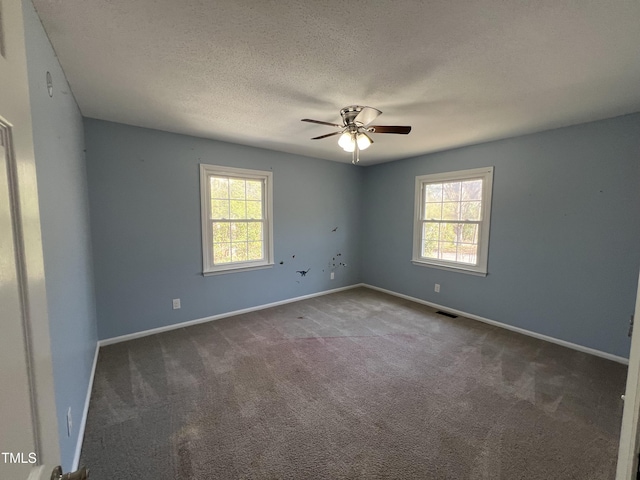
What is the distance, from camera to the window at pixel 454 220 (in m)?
3.63

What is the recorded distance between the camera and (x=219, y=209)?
12.1ft

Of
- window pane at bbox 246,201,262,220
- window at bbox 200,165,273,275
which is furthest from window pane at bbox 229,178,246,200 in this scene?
window pane at bbox 246,201,262,220

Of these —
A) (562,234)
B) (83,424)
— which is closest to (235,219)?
(83,424)

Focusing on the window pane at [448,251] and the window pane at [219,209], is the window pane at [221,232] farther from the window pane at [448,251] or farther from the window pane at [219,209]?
the window pane at [448,251]

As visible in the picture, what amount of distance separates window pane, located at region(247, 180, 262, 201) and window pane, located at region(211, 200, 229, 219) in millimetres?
364

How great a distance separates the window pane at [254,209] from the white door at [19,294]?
337 centimetres

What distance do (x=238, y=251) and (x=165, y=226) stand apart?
39.0 inches

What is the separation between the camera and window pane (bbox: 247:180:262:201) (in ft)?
13.0

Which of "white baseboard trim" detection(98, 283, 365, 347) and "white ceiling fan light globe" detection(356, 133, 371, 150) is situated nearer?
"white ceiling fan light globe" detection(356, 133, 371, 150)

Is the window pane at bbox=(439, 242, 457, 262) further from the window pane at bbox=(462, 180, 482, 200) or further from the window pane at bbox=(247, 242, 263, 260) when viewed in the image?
the window pane at bbox=(247, 242, 263, 260)

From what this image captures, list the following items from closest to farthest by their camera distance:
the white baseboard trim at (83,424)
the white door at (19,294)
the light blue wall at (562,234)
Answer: the white door at (19,294), the white baseboard trim at (83,424), the light blue wall at (562,234)

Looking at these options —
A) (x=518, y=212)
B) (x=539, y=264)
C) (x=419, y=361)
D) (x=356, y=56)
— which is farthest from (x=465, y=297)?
(x=356, y=56)

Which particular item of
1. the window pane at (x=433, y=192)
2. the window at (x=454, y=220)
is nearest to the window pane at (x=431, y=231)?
the window at (x=454, y=220)

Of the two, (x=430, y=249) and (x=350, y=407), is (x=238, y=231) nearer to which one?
(x=350, y=407)
